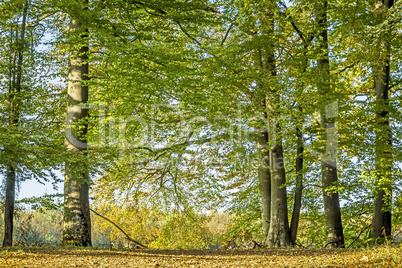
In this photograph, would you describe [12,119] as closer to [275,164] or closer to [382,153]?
[275,164]

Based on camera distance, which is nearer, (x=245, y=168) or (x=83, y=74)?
(x=83, y=74)

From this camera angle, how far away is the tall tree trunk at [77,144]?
31.3 feet

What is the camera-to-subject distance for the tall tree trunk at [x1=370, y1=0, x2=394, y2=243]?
31.6 ft

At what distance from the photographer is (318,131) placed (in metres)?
10.9

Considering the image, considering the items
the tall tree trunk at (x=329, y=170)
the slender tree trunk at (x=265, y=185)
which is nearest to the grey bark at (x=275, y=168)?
the slender tree trunk at (x=265, y=185)

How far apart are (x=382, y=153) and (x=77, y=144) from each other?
810cm

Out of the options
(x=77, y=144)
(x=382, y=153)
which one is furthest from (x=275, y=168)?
(x=77, y=144)

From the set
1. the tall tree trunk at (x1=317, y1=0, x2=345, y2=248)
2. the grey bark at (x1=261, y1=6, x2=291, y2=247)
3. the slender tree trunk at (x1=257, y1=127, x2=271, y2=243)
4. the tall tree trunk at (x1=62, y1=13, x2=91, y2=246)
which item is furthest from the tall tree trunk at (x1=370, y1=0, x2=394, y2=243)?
the tall tree trunk at (x1=62, y1=13, x2=91, y2=246)

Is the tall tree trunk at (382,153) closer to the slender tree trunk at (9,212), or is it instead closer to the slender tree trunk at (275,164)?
the slender tree trunk at (275,164)

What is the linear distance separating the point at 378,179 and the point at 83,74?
8466 mm

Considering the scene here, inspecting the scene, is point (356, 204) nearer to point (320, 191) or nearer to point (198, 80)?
point (320, 191)

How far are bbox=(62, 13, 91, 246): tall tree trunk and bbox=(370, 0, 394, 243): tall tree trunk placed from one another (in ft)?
24.3

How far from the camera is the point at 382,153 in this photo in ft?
32.3

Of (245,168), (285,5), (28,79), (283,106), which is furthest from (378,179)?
(28,79)
